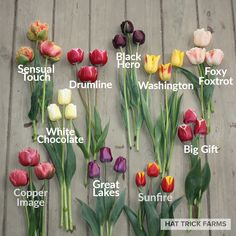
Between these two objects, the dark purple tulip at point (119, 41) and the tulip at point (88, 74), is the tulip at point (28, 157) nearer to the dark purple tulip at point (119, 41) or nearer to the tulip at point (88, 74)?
the tulip at point (88, 74)

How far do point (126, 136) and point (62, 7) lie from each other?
1.49ft

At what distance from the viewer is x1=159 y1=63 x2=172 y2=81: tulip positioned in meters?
1.31

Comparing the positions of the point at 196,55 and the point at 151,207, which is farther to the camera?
the point at 196,55

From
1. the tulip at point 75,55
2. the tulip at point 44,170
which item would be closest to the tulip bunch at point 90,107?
the tulip at point 75,55

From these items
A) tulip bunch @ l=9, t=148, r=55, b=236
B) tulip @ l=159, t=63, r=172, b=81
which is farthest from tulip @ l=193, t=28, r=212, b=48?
tulip bunch @ l=9, t=148, r=55, b=236

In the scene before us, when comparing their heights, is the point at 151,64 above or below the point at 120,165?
above

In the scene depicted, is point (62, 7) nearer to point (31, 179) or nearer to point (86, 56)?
point (86, 56)

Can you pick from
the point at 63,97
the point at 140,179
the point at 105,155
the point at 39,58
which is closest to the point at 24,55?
the point at 39,58

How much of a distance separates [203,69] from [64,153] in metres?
0.48

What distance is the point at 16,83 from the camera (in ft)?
4.35

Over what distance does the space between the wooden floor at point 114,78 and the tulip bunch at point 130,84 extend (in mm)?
25

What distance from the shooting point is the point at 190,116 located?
1287mm

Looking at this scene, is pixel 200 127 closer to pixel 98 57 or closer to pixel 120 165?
pixel 120 165

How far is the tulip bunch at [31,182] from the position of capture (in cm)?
121
